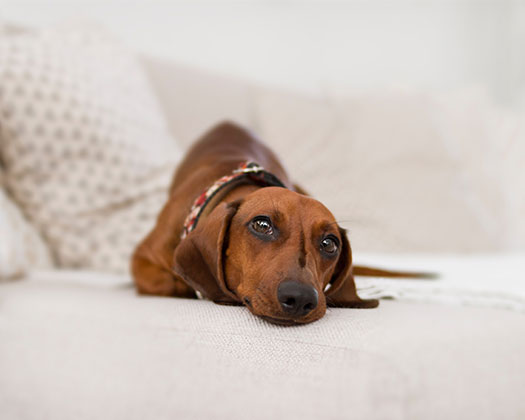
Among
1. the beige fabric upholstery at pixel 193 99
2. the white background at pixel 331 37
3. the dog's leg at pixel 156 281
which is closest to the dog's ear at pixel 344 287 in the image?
the dog's leg at pixel 156 281

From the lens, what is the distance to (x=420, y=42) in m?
3.65

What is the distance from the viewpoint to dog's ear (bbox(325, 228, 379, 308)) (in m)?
0.96

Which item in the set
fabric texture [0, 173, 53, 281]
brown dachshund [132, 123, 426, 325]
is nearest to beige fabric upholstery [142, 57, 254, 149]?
fabric texture [0, 173, 53, 281]

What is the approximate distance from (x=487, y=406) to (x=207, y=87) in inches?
76.5

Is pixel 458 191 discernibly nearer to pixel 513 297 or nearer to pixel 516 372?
pixel 513 297

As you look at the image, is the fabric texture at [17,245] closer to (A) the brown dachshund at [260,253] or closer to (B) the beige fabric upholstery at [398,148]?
(A) the brown dachshund at [260,253]

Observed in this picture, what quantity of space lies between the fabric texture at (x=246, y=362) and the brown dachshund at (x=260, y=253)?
0.13ft

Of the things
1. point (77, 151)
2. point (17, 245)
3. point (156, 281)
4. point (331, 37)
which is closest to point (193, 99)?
point (77, 151)

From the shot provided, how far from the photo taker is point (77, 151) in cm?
170

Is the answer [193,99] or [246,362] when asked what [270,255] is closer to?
[246,362]

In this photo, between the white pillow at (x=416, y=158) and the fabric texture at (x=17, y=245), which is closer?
the fabric texture at (x=17, y=245)

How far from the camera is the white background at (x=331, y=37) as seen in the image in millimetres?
2572

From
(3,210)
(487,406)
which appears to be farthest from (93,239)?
(487,406)

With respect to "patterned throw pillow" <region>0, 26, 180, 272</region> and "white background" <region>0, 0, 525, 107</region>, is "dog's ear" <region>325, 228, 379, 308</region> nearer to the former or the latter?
"patterned throw pillow" <region>0, 26, 180, 272</region>
